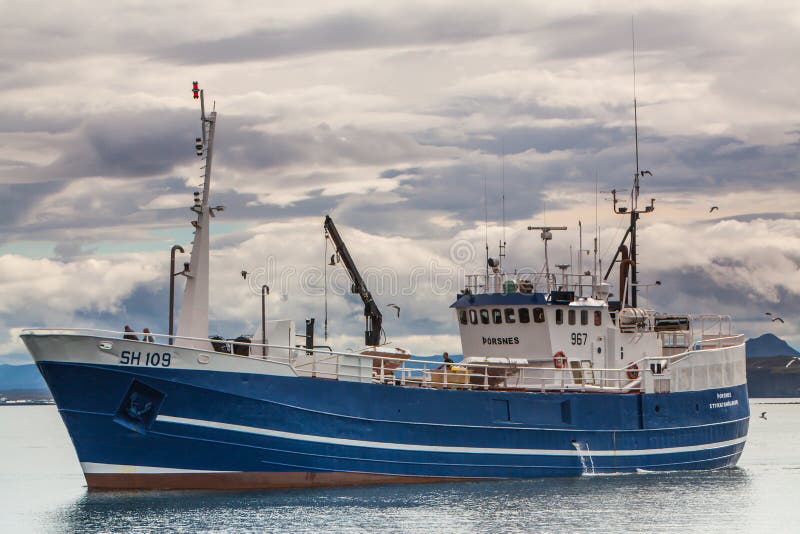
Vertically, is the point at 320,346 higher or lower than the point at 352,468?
higher

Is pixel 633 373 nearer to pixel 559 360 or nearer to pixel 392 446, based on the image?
pixel 559 360

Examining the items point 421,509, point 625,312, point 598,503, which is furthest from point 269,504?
point 625,312

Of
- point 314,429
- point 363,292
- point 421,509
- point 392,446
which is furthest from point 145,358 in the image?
point 363,292

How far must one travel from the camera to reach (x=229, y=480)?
31.1 m

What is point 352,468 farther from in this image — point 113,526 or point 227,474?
point 113,526

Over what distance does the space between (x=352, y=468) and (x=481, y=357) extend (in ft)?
22.8

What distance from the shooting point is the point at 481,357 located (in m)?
37.4

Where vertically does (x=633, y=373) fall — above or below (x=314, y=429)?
above

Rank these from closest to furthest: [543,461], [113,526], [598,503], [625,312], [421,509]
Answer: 1. [113,526]
2. [421,509]
3. [598,503]
4. [543,461]
5. [625,312]

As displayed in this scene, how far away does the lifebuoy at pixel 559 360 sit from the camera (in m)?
37.0

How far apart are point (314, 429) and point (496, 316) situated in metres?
9.04

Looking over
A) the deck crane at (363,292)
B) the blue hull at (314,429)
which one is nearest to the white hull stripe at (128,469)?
the blue hull at (314,429)

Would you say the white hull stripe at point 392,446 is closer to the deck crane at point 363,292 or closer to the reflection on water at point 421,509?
the reflection on water at point 421,509

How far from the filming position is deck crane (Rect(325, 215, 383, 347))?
206 ft
